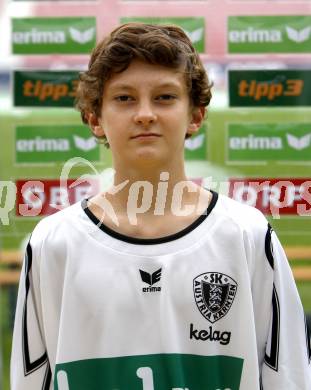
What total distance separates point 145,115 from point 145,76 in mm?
84

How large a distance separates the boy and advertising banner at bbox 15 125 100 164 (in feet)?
2.60

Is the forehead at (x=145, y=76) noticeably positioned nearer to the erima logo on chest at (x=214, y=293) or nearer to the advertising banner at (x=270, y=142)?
the erima logo on chest at (x=214, y=293)

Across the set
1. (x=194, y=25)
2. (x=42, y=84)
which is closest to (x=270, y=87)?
(x=194, y=25)

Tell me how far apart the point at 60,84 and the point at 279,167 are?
0.75 m

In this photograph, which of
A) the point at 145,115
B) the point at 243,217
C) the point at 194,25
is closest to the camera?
the point at 145,115

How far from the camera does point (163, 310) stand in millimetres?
1303

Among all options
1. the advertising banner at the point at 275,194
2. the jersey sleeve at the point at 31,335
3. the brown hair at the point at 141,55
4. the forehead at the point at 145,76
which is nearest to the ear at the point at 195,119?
the brown hair at the point at 141,55

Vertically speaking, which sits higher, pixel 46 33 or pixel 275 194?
pixel 46 33

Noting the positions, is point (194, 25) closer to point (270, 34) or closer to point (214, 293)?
point (270, 34)

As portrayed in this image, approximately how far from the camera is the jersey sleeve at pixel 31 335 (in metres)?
1.39

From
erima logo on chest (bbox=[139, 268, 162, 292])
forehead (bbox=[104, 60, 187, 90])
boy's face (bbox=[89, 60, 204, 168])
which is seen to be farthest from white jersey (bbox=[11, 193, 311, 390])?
forehead (bbox=[104, 60, 187, 90])

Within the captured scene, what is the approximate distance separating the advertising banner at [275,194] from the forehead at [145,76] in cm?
89

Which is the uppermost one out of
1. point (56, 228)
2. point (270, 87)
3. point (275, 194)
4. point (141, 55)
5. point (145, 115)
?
point (141, 55)

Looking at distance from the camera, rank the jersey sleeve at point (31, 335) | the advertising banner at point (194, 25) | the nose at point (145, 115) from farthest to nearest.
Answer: the advertising banner at point (194, 25) → the jersey sleeve at point (31, 335) → the nose at point (145, 115)
